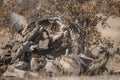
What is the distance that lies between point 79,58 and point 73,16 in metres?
1.51

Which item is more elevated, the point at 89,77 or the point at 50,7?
the point at 50,7

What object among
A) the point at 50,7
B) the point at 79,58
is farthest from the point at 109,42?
the point at 50,7

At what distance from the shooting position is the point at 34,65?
12.7 metres

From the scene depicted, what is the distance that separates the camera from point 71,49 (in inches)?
508

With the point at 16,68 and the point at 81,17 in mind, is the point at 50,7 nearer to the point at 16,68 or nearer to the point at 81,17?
the point at 81,17

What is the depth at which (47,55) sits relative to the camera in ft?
42.3

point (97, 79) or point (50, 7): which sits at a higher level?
point (50, 7)

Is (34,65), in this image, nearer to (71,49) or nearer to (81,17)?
(71,49)

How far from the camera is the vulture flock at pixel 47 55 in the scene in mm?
12523

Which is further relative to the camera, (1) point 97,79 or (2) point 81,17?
(2) point 81,17

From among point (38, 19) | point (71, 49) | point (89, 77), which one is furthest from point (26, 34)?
Result: point (89, 77)

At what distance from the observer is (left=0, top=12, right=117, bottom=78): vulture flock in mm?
12523

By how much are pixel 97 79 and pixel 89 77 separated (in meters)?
0.28

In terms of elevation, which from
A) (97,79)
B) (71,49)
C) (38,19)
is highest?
(38,19)
